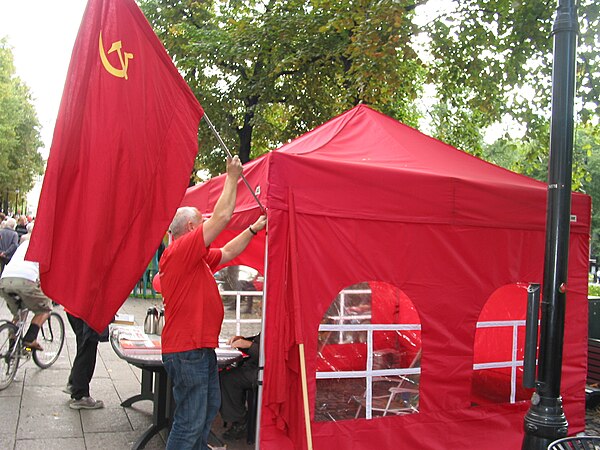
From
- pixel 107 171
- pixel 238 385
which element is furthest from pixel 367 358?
pixel 107 171

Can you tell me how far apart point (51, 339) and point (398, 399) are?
16.0 ft

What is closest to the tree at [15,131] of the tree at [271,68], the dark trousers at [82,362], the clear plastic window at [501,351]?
the tree at [271,68]

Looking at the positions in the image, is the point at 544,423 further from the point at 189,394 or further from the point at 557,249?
the point at 189,394

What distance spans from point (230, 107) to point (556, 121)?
42.0ft

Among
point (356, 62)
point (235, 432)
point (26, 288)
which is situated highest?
point (356, 62)

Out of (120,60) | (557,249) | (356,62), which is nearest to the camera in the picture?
(120,60)

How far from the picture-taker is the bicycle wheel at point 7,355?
21.0 ft

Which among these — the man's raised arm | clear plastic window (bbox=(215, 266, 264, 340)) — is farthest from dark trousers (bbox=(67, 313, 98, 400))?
the man's raised arm

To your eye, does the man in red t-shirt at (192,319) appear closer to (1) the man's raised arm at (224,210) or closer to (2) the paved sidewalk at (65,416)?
(1) the man's raised arm at (224,210)

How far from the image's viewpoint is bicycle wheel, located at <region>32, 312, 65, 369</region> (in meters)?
7.46

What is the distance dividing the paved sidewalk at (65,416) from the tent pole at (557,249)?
267 centimetres

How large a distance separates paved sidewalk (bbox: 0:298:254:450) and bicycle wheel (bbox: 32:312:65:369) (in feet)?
0.45

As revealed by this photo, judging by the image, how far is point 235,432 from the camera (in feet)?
18.0

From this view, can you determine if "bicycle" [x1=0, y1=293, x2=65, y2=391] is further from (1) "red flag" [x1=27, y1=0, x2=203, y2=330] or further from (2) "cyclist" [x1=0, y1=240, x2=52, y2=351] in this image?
(1) "red flag" [x1=27, y1=0, x2=203, y2=330]
